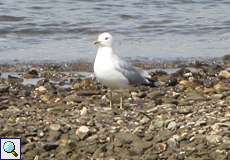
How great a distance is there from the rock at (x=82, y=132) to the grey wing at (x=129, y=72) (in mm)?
1600

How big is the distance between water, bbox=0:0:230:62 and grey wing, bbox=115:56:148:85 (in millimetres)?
4365

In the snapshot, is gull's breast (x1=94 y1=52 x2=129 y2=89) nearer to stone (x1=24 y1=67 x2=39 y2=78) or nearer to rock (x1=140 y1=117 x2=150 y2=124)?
rock (x1=140 y1=117 x2=150 y2=124)

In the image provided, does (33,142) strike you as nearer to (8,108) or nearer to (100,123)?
(100,123)

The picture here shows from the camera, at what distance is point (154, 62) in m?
13.3

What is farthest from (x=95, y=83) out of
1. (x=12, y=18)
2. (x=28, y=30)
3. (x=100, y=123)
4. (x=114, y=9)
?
(x=114, y=9)

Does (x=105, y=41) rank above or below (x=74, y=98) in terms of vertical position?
above

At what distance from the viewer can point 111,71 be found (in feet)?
29.2

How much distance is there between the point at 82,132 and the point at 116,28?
9649 millimetres

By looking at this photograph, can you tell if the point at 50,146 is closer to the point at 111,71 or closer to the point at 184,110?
the point at 184,110

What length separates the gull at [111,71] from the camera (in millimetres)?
8898

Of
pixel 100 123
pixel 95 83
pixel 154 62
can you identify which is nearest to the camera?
pixel 100 123

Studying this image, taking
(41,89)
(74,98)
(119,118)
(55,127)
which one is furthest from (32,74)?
(55,127)

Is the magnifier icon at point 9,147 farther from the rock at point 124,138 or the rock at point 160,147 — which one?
the rock at point 160,147

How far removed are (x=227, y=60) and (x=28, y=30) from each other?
4.93 meters
